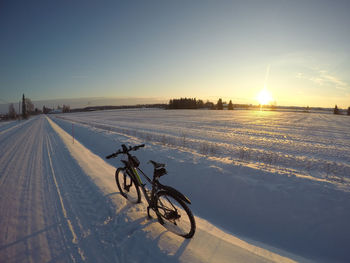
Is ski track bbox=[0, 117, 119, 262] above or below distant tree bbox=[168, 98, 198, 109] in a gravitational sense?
below

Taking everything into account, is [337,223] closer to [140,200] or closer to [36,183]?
[140,200]

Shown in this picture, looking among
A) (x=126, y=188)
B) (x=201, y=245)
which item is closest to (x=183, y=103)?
(x=126, y=188)

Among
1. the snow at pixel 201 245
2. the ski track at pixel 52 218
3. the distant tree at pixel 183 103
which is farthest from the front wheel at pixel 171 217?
the distant tree at pixel 183 103

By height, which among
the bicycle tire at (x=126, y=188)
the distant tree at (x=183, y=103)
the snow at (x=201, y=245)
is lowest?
the snow at (x=201, y=245)

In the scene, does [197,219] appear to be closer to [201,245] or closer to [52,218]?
[201,245]

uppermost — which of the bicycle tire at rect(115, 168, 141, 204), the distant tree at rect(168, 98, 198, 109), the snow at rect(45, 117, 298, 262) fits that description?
the distant tree at rect(168, 98, 198, 109)

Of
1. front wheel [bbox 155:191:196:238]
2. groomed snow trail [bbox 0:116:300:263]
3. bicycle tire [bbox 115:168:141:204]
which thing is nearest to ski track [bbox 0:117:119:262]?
groomed snow trail [bbox 0:116:300:263]

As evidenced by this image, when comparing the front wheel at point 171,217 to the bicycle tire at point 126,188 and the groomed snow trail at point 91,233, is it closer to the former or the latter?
the groomed snow trail at point 91,233

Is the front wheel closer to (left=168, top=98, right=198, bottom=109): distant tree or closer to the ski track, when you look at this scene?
the ski track

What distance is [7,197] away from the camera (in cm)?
460

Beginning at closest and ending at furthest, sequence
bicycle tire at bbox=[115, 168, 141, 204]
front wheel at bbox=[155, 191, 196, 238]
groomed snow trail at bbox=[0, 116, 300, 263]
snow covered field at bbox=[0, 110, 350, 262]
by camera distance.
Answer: groomed snow trail at bbox=[0, 116, 300, 263] < snow covered field at bbox=[0, 110, 350, 262] < front wheel at bbox=[155, 191, 196, 238] < bicycle tire at bbox=[115, 168, 141, 204]

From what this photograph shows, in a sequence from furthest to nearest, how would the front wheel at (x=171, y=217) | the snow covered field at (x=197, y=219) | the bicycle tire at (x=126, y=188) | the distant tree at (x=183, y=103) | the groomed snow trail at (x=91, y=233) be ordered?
1. the distant tree at (x=183, y=103)
2. the bicycle tire at (x=126, y=188)
3. the front wheel at (x=171, y=217)
4. the snow covered field at (x=197, y=219)
5. the groomed snow trail at (x=91, y=233)

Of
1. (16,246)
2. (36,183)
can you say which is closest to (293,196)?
(16,246)

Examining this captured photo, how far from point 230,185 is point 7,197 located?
6.46 meters
